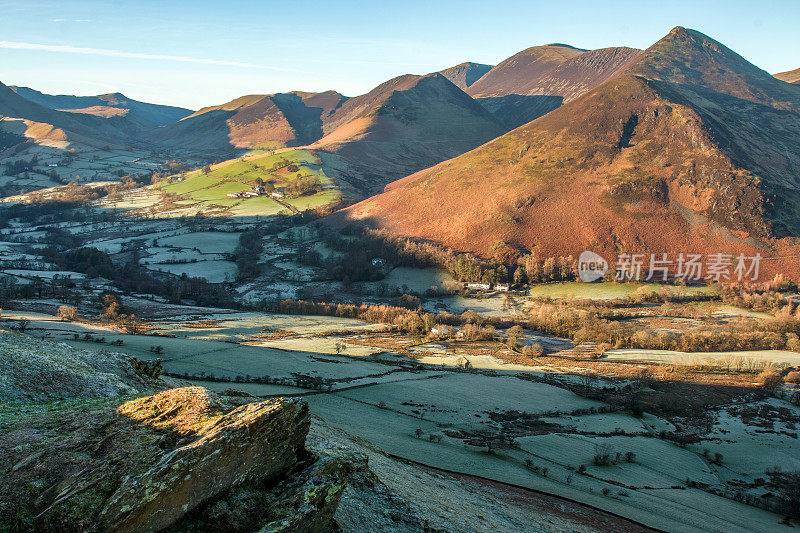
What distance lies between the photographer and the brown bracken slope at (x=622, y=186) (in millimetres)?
75000

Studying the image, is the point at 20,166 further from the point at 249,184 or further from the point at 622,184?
the point at 622,184

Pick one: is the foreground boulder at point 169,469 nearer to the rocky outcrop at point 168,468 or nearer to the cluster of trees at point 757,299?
the rocky outcrop at point 168,468

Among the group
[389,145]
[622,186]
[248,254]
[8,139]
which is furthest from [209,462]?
[8,139]

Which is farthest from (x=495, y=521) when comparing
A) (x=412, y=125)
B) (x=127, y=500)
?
(x=412, y=125)

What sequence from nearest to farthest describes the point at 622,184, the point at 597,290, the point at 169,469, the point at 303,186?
the point at 169,469
the point at 597,290
the point at 622,184
the point at 303,186

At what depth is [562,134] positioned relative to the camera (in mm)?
100875

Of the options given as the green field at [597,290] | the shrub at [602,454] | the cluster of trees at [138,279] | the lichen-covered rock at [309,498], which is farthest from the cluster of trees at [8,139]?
the lichen-covered rock at [309,498]

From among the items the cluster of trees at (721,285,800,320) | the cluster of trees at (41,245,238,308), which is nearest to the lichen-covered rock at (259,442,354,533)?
the cluster of trees at (41,245,238,308)

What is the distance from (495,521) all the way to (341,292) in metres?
59.0

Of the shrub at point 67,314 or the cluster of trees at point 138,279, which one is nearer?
the shrub at point 67,314

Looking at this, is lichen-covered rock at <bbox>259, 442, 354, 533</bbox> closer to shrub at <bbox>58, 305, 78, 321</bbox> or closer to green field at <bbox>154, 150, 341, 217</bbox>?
shrub at <bbox>58, 305, 78, 321</bbox>

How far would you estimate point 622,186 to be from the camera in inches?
3255

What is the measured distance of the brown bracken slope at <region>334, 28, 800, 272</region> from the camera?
7500 centimetres

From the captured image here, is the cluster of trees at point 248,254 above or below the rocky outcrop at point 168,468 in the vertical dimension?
below
